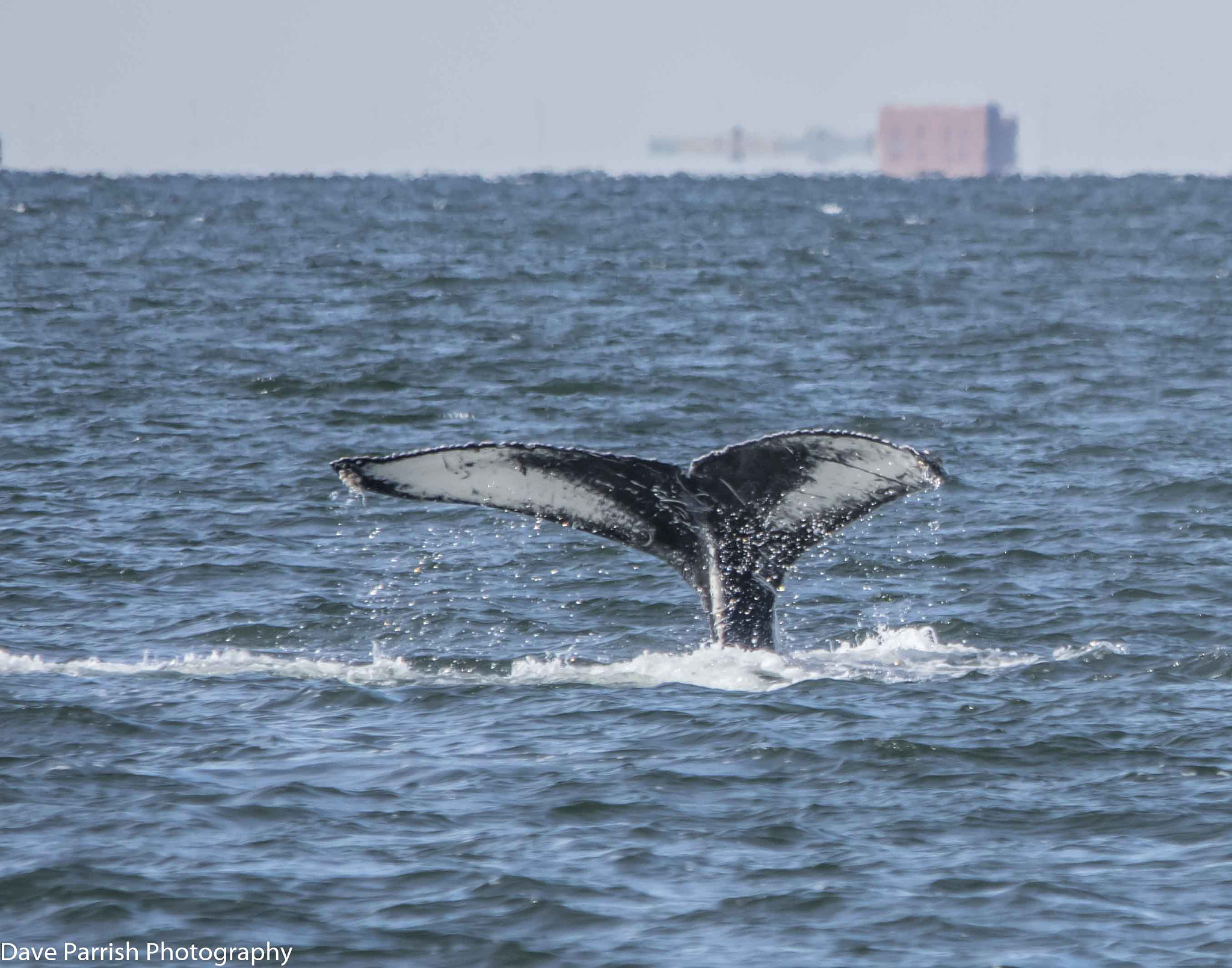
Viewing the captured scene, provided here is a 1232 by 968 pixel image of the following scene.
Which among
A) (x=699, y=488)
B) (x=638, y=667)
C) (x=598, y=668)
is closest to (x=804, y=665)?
(x=638, y=667)

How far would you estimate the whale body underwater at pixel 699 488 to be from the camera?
927 cm

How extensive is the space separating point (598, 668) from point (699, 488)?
10.1 ft

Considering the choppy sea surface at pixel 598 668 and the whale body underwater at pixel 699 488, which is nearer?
the choppy sea surface at pixel 598 668

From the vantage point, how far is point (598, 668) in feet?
41.9

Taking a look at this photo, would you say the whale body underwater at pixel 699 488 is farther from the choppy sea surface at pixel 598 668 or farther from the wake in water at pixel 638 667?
the wake in water at pixel 638 667

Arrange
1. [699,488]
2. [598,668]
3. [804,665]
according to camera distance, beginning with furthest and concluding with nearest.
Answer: [598,668] < [804,665] < [699,488]

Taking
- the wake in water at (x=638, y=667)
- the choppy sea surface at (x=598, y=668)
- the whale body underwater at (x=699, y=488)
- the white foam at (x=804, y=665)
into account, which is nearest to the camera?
the choppy sea surface at (x=598, y=668)

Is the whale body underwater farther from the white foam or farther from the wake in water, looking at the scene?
the wake in water

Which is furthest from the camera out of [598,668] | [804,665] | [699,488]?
[598,668]

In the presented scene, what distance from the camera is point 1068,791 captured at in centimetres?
997

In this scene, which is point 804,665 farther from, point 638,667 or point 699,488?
point 699,488

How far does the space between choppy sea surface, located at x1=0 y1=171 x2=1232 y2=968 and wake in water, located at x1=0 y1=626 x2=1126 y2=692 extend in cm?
6

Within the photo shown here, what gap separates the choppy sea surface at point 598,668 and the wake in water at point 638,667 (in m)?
0.06

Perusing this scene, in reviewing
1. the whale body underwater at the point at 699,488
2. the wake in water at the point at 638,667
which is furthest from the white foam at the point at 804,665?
the whale body underwater at the point at 699,488
